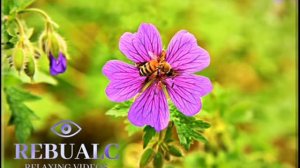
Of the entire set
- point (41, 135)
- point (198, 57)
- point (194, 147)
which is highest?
point (41, 135)

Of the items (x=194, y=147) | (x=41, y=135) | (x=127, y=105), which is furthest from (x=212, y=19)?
(x=127, y=105)

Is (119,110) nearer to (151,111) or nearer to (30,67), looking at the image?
(151,111)

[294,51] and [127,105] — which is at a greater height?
[294,51]

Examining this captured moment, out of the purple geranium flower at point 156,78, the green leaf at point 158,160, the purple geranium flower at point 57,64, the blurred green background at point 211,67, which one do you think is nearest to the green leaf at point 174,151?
the green leaf at point 158,160

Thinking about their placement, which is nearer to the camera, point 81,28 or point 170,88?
point 170,88

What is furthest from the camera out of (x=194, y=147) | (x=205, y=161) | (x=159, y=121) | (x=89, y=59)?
(x=89, y=59)

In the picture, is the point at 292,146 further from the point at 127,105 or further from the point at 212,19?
the point at 127,105

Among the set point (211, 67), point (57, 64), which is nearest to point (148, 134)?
point (57, 64)

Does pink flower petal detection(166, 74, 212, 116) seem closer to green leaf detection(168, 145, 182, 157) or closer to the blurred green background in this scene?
green leaf detection(168, 145, 182, 157)
